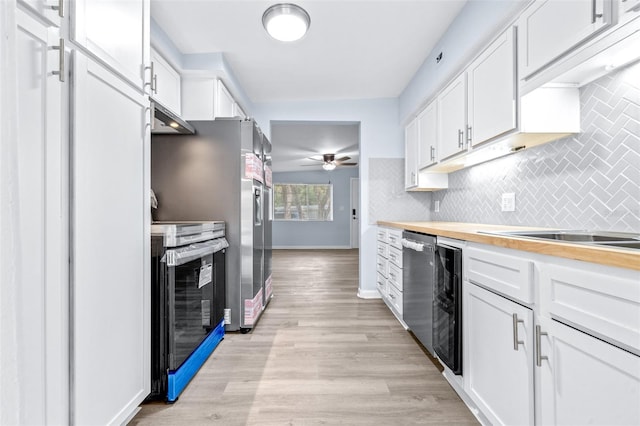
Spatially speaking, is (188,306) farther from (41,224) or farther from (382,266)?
(382,266)

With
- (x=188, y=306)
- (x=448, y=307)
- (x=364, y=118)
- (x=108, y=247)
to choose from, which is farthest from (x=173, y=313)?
(x=364, y=118)

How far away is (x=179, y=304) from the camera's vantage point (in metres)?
1.75

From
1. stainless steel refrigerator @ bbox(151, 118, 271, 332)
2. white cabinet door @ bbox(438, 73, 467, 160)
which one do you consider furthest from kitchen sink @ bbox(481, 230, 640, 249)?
stainless steel refrigerator @ bbox(151, 118, 271, 332)

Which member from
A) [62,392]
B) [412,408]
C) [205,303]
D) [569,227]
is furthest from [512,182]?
[62,392]

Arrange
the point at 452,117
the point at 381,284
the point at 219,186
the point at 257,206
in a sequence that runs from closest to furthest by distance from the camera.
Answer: the point at 452,117, the point at 219,186, the point at 257,206, the point at 381,284

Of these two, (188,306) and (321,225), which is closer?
(188,306)

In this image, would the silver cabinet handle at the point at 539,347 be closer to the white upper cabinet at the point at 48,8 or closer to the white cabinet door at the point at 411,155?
the white upper cabinet at the point at 48,8

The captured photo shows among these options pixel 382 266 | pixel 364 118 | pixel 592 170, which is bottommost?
pixel 382 266

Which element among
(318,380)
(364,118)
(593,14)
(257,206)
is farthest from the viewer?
(364,118)

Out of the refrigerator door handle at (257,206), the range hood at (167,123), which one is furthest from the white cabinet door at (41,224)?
the refrigerator door handle at (257,206)

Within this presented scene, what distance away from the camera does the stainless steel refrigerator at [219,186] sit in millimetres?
2574

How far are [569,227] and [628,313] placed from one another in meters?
1.12

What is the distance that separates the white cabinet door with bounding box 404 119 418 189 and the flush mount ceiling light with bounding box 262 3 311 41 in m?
1.65

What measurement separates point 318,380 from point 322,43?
2.53 metres
